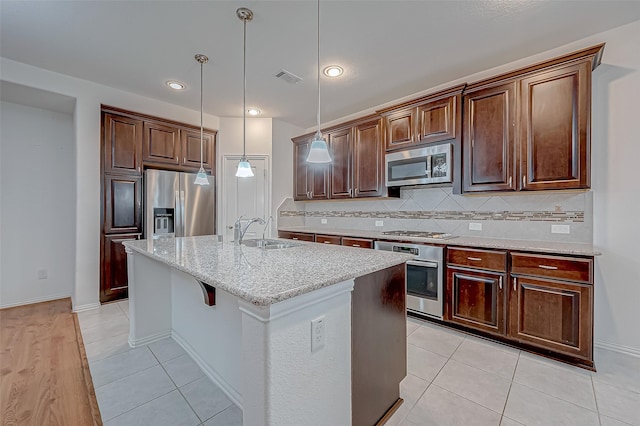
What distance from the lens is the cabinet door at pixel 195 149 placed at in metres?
3.83

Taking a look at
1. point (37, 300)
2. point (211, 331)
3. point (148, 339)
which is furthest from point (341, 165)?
point (37, 300)

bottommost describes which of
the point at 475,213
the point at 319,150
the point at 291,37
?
the point at 475,213

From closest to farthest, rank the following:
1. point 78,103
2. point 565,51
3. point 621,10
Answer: point 621,10 < point 565,51 < point 78,103

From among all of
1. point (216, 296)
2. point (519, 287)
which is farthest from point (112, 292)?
point (519, 287)

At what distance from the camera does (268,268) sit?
1244 millimetres

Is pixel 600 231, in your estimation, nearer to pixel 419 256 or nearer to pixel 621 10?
pixel 419 256

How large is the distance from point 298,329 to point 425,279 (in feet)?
6.68

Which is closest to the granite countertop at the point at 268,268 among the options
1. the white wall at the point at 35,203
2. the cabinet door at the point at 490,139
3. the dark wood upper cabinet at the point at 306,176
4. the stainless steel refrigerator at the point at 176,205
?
the cabinet door at the point at 490,139

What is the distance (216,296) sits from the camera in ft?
5.66

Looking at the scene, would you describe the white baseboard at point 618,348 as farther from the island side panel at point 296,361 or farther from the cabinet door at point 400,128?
the cabinet door at point 400,128

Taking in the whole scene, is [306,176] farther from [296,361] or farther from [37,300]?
[37,300]

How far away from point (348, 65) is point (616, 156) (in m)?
2.40

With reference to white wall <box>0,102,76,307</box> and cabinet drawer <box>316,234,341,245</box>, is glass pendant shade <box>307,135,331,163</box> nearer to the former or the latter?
cabinet drawer <box>316,234,341,245</box>

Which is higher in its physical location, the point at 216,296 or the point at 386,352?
the point at 216,296
